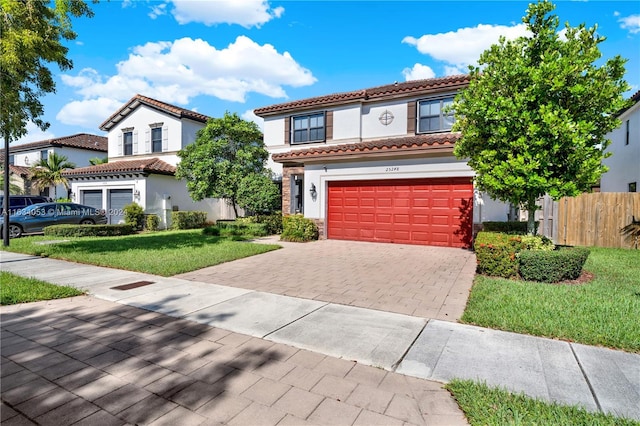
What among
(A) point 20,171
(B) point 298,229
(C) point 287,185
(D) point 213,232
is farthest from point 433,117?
(A) point 20,171

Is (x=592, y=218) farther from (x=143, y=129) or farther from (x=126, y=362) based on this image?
(x=143, y=129)

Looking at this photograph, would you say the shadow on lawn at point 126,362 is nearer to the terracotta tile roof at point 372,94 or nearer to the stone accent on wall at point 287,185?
the stone accent on wall at point 287,185

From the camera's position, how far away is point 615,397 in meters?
2.83

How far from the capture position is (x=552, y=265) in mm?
6770

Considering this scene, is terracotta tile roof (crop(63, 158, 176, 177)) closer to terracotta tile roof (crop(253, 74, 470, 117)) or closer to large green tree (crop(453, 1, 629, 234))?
terracotta tile roof (crop(253, 74, 470, 117))

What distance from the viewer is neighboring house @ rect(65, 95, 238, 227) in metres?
20.0

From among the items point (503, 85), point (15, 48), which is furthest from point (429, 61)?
point (15, 48)

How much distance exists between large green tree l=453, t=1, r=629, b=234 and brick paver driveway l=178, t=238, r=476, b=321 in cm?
279

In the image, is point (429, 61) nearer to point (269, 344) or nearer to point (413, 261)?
point (413, 261)

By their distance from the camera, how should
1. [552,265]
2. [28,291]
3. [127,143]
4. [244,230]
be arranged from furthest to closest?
[127,143], [244,230], [552,265], [28,291]

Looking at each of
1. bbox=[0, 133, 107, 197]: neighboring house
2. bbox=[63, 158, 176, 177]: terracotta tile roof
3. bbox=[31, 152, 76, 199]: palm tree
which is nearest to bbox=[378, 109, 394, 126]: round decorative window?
bbox=[63, 158, 176, 177]: terracotta tile roof

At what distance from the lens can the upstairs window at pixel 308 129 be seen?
57.0 feet

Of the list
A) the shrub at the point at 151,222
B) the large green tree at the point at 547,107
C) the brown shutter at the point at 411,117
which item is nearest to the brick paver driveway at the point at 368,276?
the large green tree at the point at 547,107

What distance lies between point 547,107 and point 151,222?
63.8 ft
